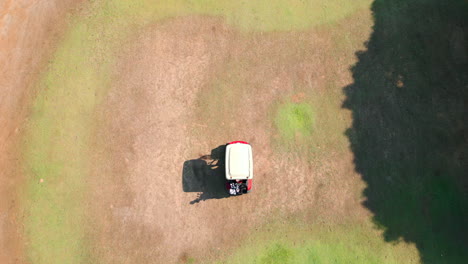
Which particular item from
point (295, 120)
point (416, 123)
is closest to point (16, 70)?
point (295, 120)

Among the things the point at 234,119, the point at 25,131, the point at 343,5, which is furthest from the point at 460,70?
the point at 25,131

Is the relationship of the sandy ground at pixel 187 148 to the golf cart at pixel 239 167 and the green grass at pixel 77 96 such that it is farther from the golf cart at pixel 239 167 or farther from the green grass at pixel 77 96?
the golf cart at pixel 239 167

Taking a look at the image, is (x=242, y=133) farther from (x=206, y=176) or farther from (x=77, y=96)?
(x=77, y=96)

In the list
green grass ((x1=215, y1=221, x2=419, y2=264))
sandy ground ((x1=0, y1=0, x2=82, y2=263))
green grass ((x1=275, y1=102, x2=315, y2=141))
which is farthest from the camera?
green grass ((x1=275, y1=102, x2=315, y2=141))

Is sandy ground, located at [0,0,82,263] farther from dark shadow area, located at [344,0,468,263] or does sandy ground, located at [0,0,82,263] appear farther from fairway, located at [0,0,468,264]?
dark shadow area, located at [344,0,468,263]

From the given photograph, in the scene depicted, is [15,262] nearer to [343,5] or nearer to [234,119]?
[234,119]

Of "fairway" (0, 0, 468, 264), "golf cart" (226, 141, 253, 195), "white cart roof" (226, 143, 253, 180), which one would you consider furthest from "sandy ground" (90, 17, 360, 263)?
"white cart roof" (226, 143, 253, 180)
